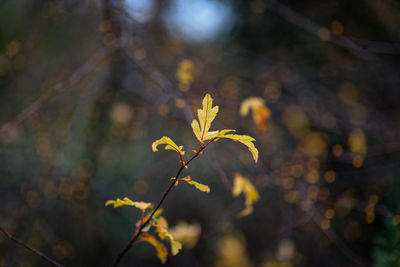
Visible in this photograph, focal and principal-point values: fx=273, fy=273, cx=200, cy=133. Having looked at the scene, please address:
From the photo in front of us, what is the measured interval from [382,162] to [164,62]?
3061mm

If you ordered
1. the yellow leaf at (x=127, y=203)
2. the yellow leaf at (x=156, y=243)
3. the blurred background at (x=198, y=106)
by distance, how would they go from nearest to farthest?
the yellow leaf at (x=127, y=203) → the yellow leaf at (x=156, y=243) → the blurred background at (x=198, y=106)

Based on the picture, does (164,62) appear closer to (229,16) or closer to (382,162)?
(229,16)

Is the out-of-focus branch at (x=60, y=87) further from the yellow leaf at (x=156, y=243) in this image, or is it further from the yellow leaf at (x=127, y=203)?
the yellow leaf at (x=156, y=243)

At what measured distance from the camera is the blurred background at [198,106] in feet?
8.54

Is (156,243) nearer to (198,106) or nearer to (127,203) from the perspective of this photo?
(127,203)

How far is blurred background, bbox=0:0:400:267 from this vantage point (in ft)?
8.54

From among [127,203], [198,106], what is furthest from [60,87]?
[198,106]

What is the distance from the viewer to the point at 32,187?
270 centimetres

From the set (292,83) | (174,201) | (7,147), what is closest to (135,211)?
(174,201)

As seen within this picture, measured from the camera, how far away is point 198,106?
306cm

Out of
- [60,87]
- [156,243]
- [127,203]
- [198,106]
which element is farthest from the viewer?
[198,106]

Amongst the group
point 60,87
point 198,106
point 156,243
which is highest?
point 60,87

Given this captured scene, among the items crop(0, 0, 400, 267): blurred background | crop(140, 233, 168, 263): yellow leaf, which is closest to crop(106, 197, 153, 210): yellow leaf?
crop(140, 233, 168, 263): yellow leaf

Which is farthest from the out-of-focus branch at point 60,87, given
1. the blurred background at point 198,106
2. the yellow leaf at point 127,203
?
the yellow leaf at point 127,203
